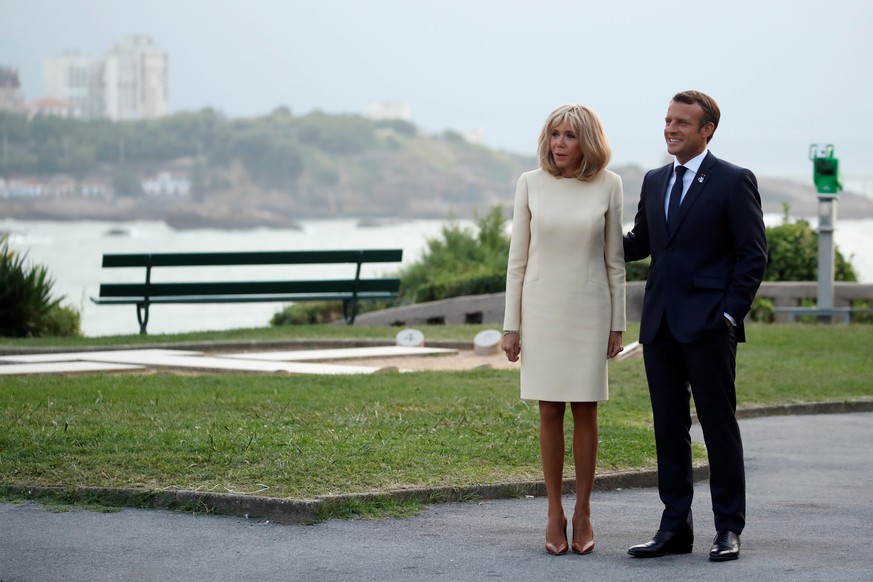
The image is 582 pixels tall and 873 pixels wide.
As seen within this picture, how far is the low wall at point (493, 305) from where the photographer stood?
57.4 feet

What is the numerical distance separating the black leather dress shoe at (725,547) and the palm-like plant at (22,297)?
12.2 m

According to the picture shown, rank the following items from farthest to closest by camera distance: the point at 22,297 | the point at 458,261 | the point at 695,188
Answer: the point at 458,261 < the point at 22,297 < the point at 695,188

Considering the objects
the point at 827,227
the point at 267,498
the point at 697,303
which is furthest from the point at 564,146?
the point at 827,227

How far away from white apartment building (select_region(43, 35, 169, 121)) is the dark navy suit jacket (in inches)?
4500

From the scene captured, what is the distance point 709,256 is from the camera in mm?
5590

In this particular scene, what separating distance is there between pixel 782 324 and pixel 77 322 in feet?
31.0

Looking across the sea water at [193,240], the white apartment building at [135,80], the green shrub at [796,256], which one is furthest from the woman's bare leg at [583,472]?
the white apartment building at [135,80]

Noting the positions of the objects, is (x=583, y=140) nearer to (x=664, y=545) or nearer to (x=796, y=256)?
(x=664, y=545)

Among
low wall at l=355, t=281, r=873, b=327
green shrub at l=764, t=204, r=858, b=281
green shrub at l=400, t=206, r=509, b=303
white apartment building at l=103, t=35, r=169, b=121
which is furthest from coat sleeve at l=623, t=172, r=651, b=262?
white apartment building at l=103, t=35, r=169, b=121

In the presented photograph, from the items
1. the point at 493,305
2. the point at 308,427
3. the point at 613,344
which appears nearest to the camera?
the point at 613,344

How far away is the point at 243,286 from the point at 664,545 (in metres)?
12.1

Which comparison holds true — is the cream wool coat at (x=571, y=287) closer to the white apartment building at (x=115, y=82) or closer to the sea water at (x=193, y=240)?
the sea water at (x=193, y=240)

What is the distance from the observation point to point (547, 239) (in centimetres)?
572

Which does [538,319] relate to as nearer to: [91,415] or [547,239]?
[547,239]
